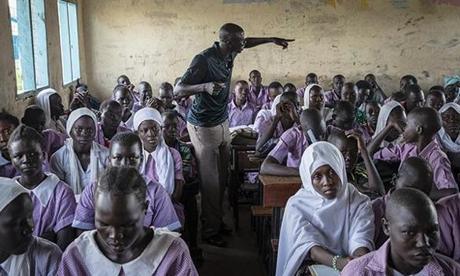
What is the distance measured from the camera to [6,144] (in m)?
3.22

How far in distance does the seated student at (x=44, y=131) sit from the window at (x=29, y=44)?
37.7 inches

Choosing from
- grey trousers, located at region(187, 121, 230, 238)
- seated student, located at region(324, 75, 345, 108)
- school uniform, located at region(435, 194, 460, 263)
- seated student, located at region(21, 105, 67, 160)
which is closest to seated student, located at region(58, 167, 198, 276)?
school uniform, located at region(435, 194, 460, 263)

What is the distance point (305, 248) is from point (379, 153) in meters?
1.55

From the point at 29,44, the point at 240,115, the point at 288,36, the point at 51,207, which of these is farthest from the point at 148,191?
the point at 288,36

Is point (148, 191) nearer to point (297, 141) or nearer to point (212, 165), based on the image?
point (297, 141)

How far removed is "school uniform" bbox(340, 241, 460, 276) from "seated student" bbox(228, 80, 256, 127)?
4956 mm

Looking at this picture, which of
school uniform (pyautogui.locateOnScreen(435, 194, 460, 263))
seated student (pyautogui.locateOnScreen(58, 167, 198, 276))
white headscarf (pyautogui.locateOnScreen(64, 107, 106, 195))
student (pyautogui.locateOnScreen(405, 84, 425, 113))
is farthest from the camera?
student (pyautogui.locateOnScreen(405, 84, 425, 113))

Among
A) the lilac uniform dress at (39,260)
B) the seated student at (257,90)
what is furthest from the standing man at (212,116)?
the seated student at (257,90)

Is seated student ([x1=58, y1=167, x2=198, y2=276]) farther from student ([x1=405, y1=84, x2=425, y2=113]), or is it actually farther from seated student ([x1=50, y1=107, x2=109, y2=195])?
student ([x1=405, y1=84, x2=425, y2=113])

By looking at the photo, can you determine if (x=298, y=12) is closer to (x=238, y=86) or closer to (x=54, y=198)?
(x=238, y=86)

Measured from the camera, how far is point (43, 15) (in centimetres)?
595

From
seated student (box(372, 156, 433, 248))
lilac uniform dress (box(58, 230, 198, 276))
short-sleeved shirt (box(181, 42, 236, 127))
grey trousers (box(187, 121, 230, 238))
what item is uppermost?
short-sleeved shirt (box(181, 42, 236, 127))

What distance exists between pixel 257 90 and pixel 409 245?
6301mm

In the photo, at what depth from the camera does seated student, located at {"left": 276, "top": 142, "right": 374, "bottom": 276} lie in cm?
239
